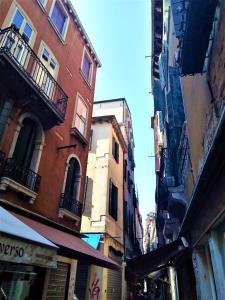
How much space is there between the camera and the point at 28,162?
25.2 ft

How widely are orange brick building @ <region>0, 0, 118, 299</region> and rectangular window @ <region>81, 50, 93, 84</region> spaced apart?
826 millimetres

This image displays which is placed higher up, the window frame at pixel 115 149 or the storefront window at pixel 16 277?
the window frame at pixel 115 149

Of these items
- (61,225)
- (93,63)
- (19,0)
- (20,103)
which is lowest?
(61,225)

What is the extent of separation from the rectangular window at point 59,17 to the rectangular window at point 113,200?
27.8 ft

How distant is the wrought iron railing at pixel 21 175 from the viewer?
21.2 ft

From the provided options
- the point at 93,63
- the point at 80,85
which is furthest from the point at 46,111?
the point at 93,63

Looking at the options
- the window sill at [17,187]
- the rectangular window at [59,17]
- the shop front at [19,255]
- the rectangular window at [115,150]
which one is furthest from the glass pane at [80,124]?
the shop front at [19,255]

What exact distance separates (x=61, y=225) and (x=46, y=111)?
12.4 feet

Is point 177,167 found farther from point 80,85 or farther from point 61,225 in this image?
point 80,85

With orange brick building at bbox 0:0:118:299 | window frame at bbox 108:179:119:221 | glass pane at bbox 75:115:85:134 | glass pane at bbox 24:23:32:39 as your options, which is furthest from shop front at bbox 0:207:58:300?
window frame at bbox 108:179:119:221

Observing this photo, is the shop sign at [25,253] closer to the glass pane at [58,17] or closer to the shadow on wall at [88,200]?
the shadow on wall at [88,200]

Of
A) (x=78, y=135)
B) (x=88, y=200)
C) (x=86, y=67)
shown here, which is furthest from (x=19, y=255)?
(x=86, y=67)

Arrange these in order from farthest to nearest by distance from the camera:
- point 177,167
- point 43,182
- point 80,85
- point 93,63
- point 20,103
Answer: point 93,63 → point 80,85 → point 177,167 → point 43,182 → point 20,103

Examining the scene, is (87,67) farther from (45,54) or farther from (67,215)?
(67,215)
